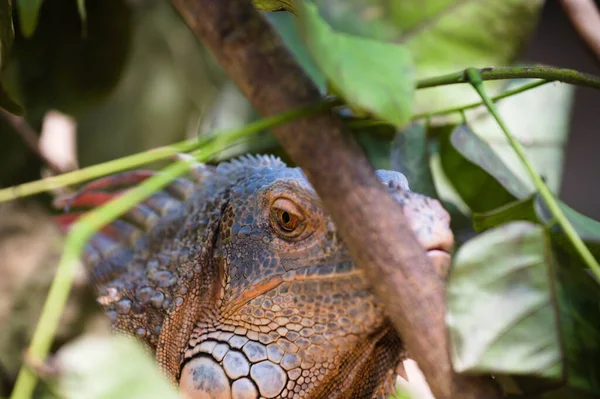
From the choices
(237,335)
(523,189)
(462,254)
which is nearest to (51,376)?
(462,254)

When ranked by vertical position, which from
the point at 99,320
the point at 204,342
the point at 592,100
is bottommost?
the point at 592,100

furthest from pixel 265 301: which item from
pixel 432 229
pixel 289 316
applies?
pixel 432 229

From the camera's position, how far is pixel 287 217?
1.28m

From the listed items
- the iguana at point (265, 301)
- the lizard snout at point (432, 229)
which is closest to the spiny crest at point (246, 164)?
the iguana at point (265, 301)

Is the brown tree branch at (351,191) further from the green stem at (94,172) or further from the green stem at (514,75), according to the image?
the green stem at (514,75)

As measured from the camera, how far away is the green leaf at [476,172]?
1146 mm

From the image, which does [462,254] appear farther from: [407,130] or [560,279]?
[407,130]

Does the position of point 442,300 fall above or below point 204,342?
above

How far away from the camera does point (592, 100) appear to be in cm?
363

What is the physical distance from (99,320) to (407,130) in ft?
3.10

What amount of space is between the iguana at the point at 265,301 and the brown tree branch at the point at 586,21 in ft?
2.89

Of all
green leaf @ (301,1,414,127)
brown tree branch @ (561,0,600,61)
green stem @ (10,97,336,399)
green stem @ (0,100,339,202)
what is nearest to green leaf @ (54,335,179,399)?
green stem @ (10,97,336,399)

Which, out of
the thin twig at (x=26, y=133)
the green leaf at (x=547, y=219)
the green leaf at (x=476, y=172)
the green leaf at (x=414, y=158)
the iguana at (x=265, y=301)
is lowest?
the thin twig at (x=26, y=133)

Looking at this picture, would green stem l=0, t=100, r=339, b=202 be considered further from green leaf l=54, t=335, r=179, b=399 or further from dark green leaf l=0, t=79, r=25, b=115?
dark green leaf l=0, t=79, r=25, b=115
